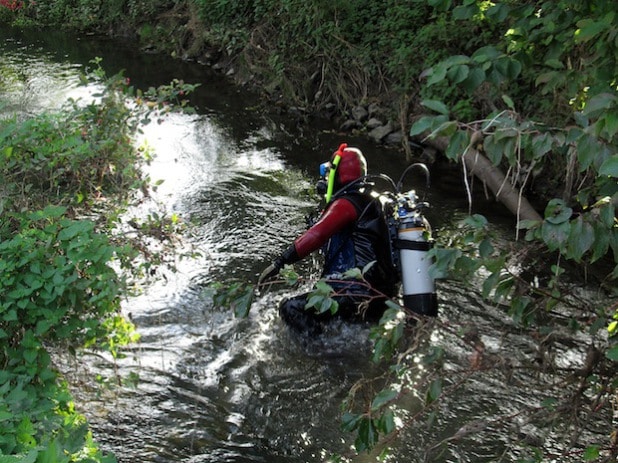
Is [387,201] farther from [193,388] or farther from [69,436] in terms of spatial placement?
[69,436]

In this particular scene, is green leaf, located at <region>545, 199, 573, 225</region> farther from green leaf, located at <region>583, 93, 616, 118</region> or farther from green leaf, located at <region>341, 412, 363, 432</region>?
green leaf, located at <region>341, 412, 363, 432</region>

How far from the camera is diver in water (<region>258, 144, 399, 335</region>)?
491cm

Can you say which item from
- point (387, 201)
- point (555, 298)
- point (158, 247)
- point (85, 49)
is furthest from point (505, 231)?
point (85, 49)

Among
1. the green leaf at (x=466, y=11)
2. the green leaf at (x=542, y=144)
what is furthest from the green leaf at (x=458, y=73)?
the green leaf at (x=466, y=11)

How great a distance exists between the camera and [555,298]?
8.50 feet

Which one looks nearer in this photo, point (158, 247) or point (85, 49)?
point (158, 247)

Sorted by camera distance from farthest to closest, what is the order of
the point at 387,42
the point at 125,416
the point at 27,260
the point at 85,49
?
the point at 85,49, the point at 387,42, the point at 125,416, the point at 27,260

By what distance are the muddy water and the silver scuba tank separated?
0.32 meters

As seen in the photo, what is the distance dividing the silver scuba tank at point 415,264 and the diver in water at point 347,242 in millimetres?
362

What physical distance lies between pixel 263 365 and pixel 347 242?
1217mm

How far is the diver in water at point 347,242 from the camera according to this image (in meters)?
4.91

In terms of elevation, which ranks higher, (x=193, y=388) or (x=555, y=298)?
(x=555, y=298)

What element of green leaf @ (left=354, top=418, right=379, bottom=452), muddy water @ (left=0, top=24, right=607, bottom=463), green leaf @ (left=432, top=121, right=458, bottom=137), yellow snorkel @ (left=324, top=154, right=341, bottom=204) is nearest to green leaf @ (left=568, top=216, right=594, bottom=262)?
green leaf @ (left=432, top=121, right=458, bottom=137)

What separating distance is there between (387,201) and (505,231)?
2.57m
